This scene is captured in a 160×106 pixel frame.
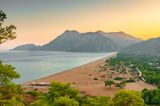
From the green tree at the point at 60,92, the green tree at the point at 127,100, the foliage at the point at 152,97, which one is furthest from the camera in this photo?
the foliage at the point at 152,97

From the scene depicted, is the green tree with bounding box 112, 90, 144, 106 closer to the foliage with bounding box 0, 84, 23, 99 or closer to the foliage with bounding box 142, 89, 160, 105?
the foliage with bounding box 0, 84, 23, 99

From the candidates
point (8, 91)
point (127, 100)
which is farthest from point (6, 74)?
point (127, 100)

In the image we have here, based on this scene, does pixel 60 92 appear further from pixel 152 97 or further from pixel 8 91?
pixel 152 97

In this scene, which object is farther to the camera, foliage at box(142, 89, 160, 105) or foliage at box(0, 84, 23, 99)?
foliage at box(142, 89, 160, 105)

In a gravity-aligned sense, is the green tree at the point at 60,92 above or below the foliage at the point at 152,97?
above

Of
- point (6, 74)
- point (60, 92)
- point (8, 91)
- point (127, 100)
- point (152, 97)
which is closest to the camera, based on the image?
point (127, 100)

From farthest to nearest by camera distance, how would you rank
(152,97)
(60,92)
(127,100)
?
(152,97)
(60,92)
(127,100)

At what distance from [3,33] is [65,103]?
9.96 m

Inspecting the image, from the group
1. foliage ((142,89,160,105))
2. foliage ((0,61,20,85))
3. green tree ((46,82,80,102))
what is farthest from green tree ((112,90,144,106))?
foliage ((142,89,160,105))

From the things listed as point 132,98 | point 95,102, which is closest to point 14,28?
point 95,102

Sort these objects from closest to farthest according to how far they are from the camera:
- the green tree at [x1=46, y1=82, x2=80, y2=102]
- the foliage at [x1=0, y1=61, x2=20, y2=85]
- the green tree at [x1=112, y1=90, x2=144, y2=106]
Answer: the green tree at [x1=112, y1=90, x2=144, y2=106]
the green tree at [x1=46, y1=82, x2=80, y2=102]
the foliage at [x1=0, y1=61, x2=20, y2=85]

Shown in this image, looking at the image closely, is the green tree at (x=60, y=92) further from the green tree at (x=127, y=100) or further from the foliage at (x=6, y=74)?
the foliage at (x=6, y=74)

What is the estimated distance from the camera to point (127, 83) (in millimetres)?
90938

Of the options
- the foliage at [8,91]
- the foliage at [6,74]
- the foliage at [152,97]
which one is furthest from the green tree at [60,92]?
the foliage at [152,97]
